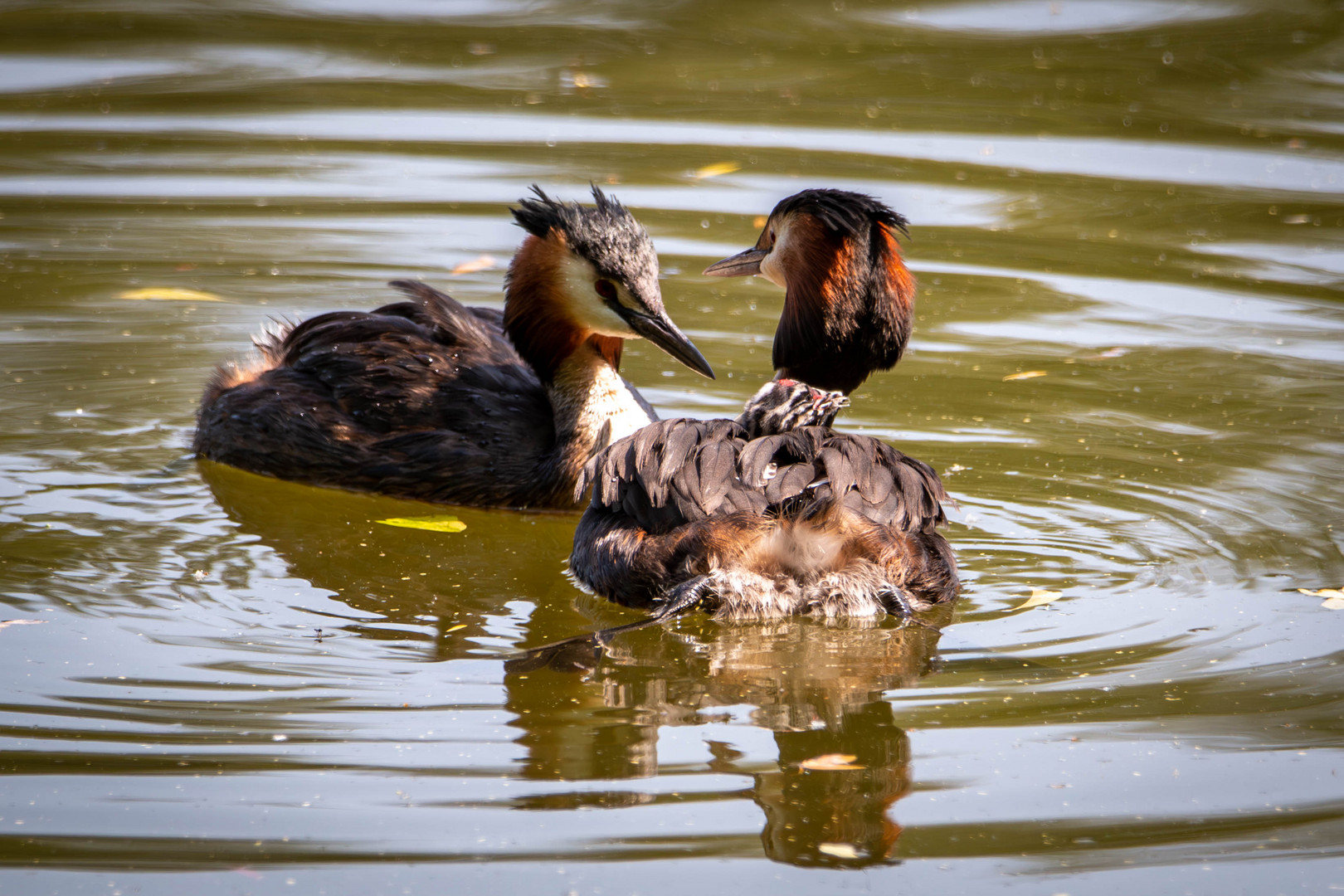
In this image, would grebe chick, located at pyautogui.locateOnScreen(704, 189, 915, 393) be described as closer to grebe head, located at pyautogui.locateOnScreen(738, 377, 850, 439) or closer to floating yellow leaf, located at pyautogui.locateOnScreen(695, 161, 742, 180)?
grebe head, located at pyautogui.locateOnScreen(738, 377, 850, 439)

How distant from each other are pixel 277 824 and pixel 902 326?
285cm

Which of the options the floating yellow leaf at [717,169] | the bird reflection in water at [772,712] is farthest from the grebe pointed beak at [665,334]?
the floating yellow leaf at [717,169]

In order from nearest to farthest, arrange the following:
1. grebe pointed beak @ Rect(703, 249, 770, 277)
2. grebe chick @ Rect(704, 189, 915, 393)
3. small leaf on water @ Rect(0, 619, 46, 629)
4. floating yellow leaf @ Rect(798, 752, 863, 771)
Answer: floating yellow leaf @ Rect(798, 752, 863, 771)
small leaf on water @ Rect(0, 619, 46, 629)
grebe chick @ Rect(704, 189, 915, 393)
grebe pointed beak @ Rect(703, 249, 770, 277)

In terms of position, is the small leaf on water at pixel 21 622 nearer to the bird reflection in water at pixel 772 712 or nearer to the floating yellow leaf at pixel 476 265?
the bird reflection in water at pixel 772 712

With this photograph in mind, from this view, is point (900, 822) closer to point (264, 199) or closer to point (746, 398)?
point (746, 398)

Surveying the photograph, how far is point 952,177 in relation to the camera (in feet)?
30.8

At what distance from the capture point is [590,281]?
19.2 feet

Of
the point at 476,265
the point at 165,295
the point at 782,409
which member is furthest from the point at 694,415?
the point at 165,295

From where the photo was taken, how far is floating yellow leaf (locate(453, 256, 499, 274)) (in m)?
8.14

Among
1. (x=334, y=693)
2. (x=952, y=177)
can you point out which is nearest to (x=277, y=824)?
(x=334, y=693)

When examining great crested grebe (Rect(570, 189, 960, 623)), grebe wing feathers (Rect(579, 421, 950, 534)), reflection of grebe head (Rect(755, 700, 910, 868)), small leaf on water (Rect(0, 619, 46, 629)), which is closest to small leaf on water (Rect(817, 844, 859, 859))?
reflection of grebe head (Rect(755, 700, 910, 868))

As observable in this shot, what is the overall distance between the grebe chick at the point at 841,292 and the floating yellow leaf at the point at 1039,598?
997mm

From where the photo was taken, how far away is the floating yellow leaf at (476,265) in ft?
26.7

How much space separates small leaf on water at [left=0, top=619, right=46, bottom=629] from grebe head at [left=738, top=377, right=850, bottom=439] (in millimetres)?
2139
